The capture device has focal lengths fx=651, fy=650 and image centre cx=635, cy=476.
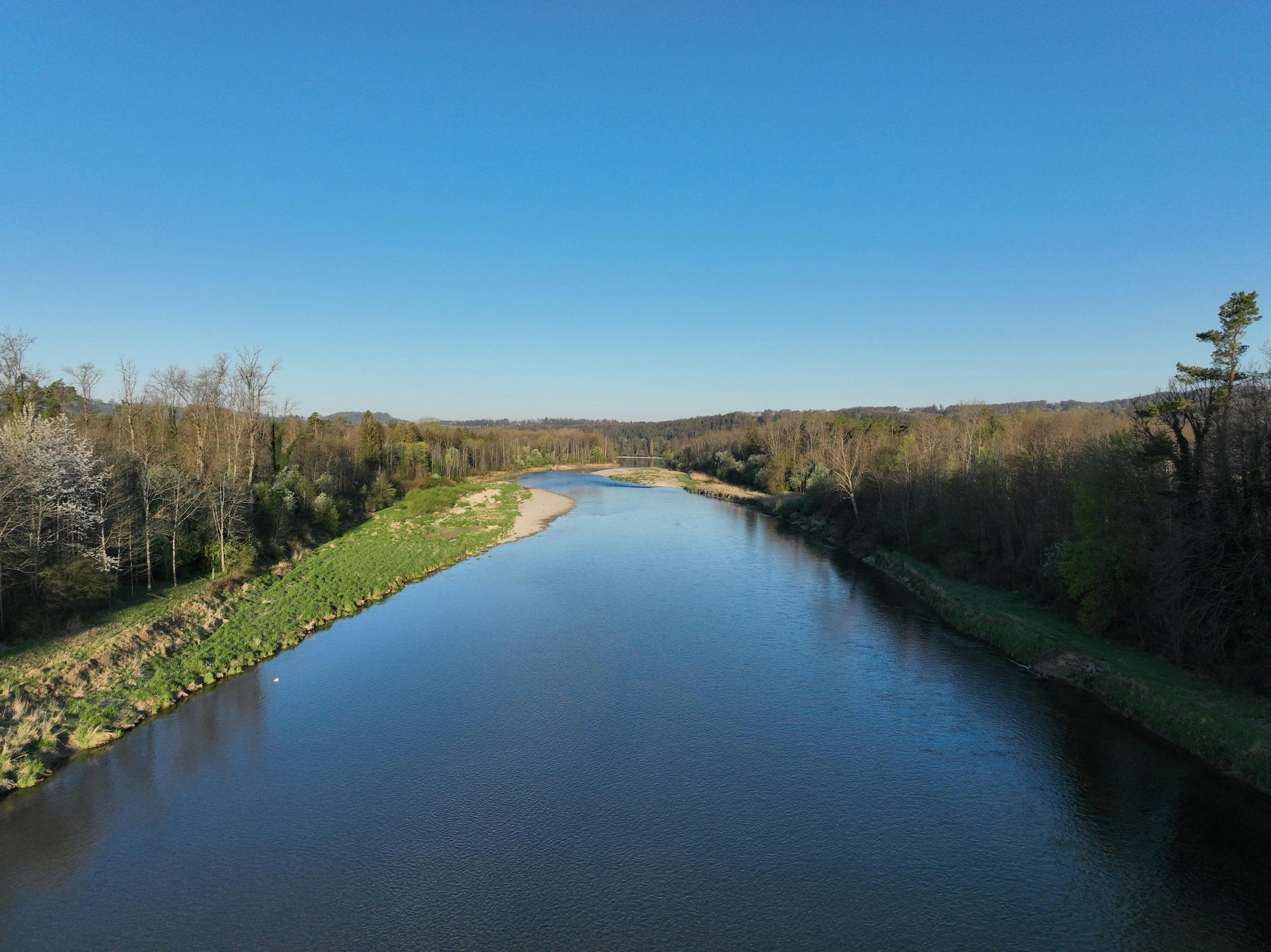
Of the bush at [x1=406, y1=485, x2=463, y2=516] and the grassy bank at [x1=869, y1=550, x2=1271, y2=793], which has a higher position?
the bush at [x1=406, y1=485, x2=463, y2=516]

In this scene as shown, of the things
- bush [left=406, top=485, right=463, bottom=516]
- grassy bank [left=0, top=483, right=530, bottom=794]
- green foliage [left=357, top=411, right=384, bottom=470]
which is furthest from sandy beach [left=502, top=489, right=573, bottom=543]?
green foliage [left=357, top=411, right=384, bottom=470]

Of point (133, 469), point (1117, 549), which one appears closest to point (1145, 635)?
point (1117, 549)

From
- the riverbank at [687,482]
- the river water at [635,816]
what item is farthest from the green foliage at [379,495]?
the river water at [635,816]

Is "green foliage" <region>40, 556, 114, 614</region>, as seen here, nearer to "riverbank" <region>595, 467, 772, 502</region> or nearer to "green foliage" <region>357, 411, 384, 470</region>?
"green foliage" <region>357, 411, 384, 470</region>

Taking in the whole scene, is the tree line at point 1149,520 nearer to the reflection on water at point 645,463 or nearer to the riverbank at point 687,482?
the riverbank at point 687,482

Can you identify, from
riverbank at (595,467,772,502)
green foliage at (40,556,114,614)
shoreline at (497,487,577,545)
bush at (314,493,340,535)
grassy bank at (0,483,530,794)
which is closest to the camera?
grassy bank at (0,483,530,794)

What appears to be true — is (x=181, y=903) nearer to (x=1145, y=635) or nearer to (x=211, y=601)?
(x=211, y=601)

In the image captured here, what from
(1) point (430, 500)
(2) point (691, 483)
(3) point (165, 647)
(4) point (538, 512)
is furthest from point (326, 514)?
(2) point (691, 483)

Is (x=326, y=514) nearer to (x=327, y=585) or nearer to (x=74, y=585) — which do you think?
(x=327, y=585)
